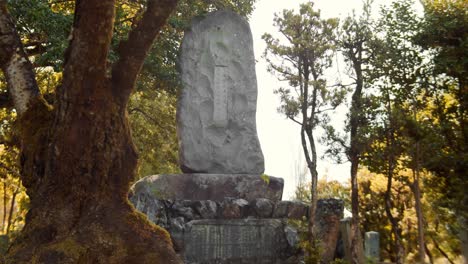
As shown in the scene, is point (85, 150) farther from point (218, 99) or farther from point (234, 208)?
point (218, 99)

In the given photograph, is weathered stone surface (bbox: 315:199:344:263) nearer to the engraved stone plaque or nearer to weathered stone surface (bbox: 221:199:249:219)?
the engraved stone plaque

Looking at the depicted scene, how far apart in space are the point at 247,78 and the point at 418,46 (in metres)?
3.79

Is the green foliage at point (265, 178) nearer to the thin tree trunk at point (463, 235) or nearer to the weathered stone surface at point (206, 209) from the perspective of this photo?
the weathered stone surface at point (206, 209)

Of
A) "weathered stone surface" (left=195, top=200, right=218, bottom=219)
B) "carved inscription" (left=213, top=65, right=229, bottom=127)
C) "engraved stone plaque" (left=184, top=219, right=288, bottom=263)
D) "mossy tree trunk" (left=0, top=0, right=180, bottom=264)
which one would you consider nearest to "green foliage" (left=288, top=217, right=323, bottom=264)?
"engraved stone plaque" (left=184, top=219, right=288, bottom=263)

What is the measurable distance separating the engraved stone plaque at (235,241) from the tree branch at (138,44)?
3.56 m

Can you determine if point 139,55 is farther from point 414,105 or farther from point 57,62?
point 414,105

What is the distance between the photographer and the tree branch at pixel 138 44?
514cm

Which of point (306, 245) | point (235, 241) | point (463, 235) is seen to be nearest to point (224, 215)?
point (235, 241)

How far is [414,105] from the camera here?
1098 centimetres

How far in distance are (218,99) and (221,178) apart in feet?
6.20

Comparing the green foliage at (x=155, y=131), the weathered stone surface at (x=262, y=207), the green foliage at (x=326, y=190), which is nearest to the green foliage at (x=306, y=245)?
the weathered stone surface at (x=262, y=207)

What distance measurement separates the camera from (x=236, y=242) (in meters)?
8.34

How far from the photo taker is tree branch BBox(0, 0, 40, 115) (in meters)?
5.02

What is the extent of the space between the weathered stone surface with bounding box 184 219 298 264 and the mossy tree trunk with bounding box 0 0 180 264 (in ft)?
9.87
